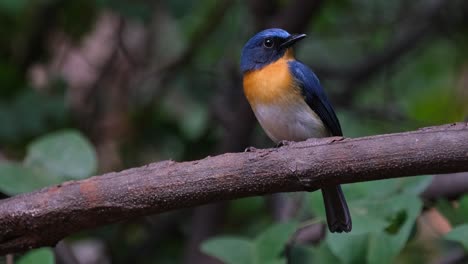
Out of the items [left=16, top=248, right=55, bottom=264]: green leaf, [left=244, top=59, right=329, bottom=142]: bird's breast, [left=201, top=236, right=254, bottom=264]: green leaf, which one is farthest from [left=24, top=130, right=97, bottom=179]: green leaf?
[left=244, top=59, right=329, bottom=142]: bird's breast

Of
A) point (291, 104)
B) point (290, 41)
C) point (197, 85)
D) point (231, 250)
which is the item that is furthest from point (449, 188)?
point (197, 85)

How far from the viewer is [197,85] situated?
528 centimetres

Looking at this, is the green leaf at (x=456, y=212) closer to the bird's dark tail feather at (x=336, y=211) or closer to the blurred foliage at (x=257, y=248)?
the bird's dark tail feather at (x=336, y=211)

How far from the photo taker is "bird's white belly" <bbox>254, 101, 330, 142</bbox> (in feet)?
12.4

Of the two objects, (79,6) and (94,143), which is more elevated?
(79,6)

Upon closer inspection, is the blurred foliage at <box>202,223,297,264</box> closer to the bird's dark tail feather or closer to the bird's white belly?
the bird's dark tail feather

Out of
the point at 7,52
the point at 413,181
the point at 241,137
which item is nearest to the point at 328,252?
the point at 413,181

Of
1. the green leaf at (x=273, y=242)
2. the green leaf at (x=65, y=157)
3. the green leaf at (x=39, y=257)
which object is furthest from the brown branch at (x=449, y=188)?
the green leaf at (x=39, y=257)

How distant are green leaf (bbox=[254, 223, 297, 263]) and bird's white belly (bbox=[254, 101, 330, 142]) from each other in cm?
62

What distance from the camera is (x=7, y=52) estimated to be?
5.60m

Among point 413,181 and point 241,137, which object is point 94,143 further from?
point 413,181

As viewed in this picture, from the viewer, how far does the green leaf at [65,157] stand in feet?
11.6

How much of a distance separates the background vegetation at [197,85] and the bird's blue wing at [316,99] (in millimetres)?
724

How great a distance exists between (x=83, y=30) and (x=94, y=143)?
73cm
